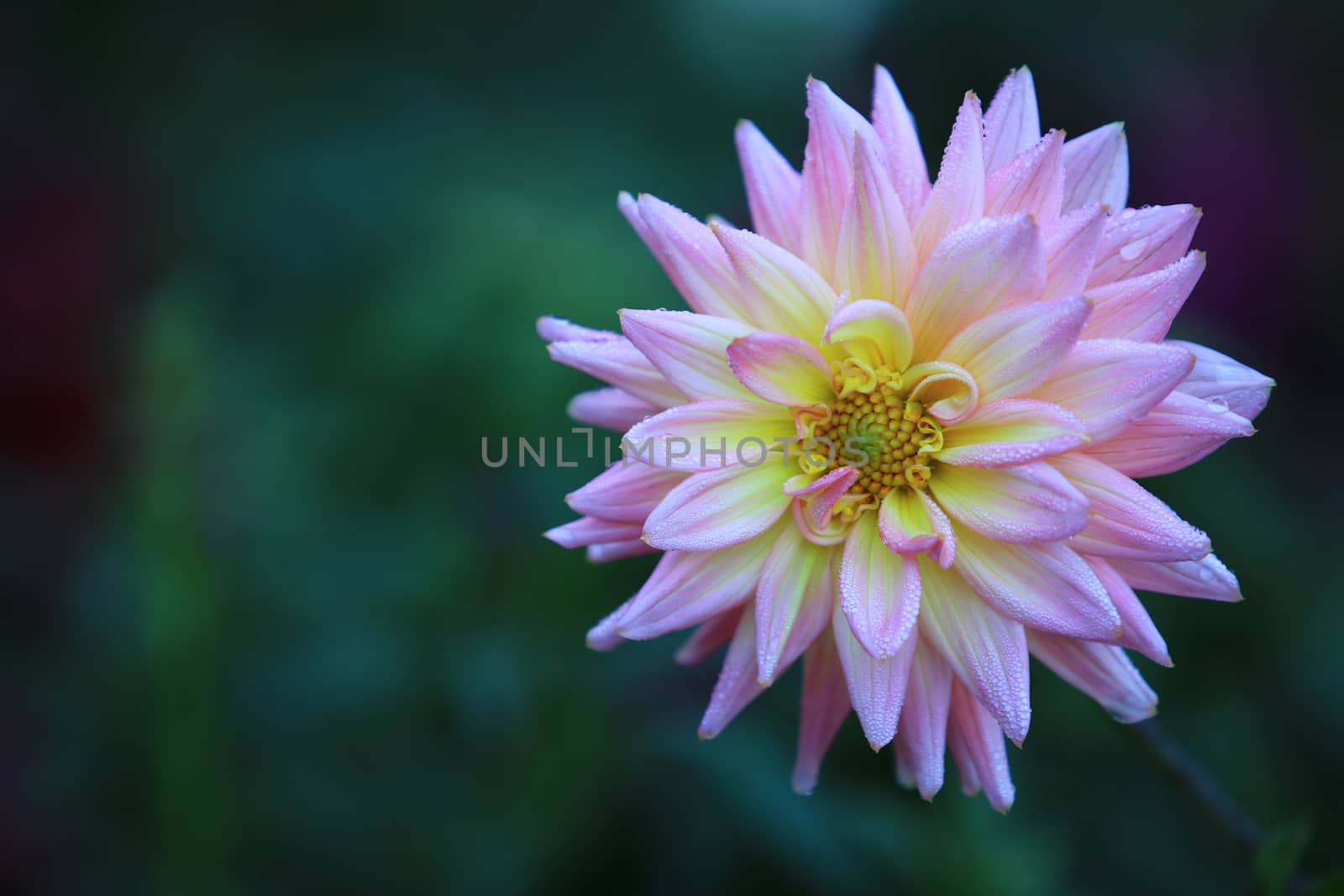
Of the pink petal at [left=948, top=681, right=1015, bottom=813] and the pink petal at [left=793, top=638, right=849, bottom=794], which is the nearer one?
the pink petal at [left=948, top=681, right=1015, bottom=813]

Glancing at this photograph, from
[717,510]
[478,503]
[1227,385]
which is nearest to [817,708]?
[717,510]

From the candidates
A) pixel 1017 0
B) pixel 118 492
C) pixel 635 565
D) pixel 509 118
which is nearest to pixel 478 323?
pixel 635 565

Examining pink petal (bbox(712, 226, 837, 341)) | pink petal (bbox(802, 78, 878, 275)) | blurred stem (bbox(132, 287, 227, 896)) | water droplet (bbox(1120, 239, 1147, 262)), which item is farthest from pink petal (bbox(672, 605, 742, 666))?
blurred stem (bbox(132, 287, 227, 896))

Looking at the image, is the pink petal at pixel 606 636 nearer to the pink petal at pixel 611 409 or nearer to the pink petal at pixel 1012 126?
the pink petal at pixel 611 409

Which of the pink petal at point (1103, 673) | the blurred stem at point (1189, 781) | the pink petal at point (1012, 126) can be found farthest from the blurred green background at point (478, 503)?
the pink petal at point (1012, 126)

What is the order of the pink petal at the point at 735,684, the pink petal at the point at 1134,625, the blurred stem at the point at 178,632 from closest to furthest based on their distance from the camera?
the pink petal at the point at 1134,625 < the pink petal at the point at 735,684 < the blurred stem at the point at 178,632

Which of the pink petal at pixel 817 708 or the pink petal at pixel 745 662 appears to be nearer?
the pink petal at pixel 745 662

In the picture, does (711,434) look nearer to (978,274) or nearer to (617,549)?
(617,549)

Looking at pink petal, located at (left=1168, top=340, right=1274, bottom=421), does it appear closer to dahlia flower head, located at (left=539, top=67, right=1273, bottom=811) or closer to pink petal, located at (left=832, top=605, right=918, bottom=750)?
dahlia flower head, located at (left=539, top=67, right=1273, bottom=811)

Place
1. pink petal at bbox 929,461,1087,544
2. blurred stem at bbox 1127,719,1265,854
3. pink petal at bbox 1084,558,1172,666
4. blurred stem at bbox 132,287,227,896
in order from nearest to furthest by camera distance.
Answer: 1. pink petal at bbox 929,461,1087,544
2. pink petal at bbox 1084,558,1172,666
3. blurred stem at bbox 1127,719,1265,854
4. blurred stem at bbox 132,287,227,896
